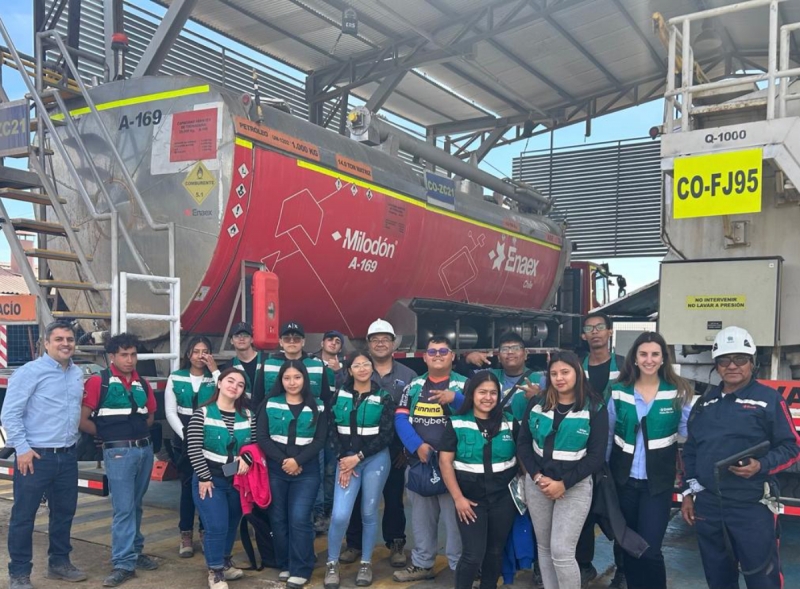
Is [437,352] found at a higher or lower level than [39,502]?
higher

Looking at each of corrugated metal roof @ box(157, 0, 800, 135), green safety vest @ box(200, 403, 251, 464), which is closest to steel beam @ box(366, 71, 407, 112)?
corrugated metal roof @ box(157, 0, 800, 135)

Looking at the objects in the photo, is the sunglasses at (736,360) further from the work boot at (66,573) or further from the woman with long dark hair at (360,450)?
the work boot at (66,573)

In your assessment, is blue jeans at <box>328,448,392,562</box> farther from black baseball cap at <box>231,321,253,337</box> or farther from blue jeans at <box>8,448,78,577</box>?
blue jeans at <box>8,448,78,577</box>

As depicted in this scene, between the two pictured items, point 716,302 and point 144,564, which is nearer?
point 144,564

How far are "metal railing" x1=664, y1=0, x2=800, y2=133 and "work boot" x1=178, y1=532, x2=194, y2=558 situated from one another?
4.82 metres

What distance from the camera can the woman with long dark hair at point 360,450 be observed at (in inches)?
192

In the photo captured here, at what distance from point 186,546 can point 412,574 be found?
177 cm

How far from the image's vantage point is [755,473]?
3633 millimetres

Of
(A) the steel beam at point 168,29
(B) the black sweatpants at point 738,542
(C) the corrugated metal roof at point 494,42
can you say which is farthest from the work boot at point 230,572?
(C) the corrugated metal roof at point 494,42

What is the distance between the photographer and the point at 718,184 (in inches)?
204

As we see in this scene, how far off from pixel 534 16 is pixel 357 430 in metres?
10.9

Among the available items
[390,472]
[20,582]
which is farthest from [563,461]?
[20,582]

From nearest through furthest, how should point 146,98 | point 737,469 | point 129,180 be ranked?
1. point 737,469
2. point 129,180
3. point 146,98

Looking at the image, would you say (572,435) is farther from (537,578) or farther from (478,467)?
(537,578)
